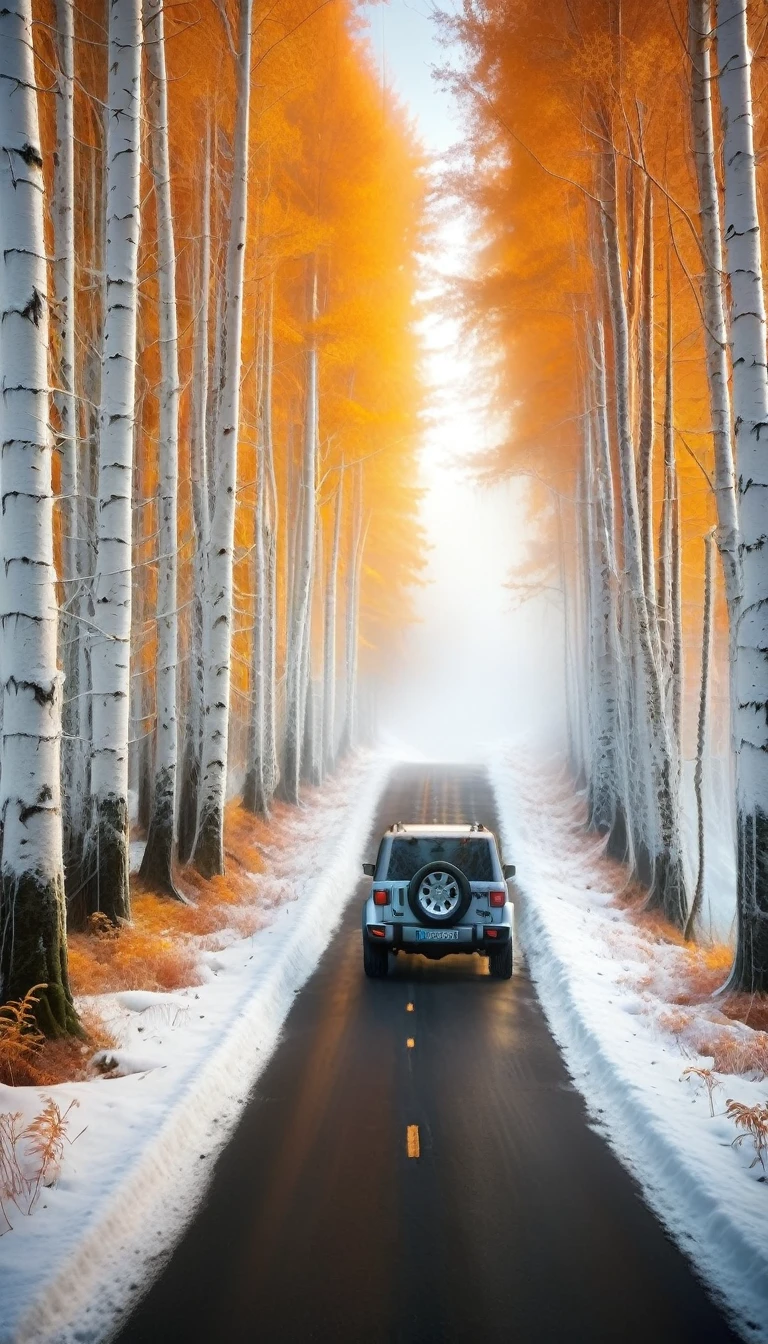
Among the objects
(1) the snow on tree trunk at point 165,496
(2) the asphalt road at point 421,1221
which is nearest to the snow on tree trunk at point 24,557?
(2) the asphalt road at point 421,1221

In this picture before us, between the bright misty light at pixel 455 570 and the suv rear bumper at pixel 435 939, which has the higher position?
the bright misty light at pixel 455 570

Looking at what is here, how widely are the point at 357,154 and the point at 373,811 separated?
15694mm

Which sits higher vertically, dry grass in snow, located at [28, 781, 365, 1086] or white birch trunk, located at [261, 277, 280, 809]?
white birch trunk, located at [261, 277, 280, 809]

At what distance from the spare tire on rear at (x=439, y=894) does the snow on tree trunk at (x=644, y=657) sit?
4.83 m

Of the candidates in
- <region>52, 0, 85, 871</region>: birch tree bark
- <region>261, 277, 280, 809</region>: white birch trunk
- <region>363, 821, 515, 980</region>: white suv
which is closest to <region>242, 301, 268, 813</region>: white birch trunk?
<region>261, 277, 280, 809</region>: white birch trunk

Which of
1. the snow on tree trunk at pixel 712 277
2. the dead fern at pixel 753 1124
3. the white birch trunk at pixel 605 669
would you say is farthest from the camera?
the white birch trunk at pixel 605 669

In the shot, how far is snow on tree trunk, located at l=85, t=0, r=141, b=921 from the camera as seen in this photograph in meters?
8.59

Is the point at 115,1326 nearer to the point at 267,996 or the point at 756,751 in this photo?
the point at 267,996

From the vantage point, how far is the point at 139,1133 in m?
5.09

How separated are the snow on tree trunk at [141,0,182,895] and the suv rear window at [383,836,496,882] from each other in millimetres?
3697

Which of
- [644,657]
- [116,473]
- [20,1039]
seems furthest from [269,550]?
[20,1039]

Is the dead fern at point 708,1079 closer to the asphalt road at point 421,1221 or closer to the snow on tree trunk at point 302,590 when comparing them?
the asphalt road at point 421,1221

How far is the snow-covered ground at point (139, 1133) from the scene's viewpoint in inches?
146

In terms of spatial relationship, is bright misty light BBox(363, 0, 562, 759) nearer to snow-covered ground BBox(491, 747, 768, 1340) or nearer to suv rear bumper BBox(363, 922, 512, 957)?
snow-covered ground BBox(491, 747, 768, 1340)
